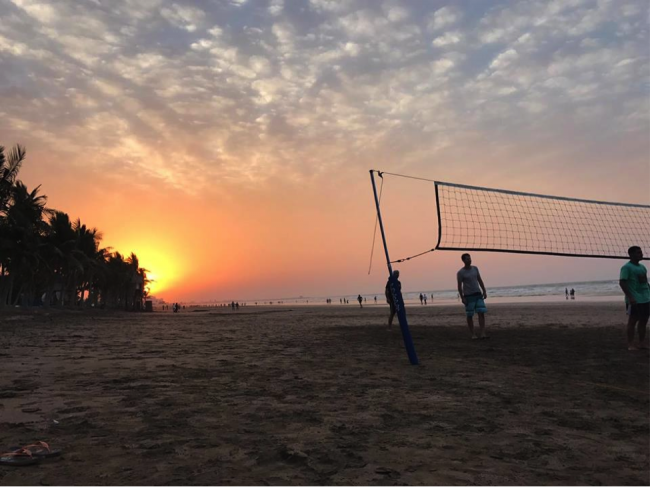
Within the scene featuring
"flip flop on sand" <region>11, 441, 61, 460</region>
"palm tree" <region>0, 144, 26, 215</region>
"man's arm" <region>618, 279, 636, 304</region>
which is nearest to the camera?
"flip flop on sand" <region>11, 441, 61, 460</region>

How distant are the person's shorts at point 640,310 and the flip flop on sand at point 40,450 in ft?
25.7

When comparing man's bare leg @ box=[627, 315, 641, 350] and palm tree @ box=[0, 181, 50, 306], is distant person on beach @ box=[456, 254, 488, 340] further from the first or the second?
palm tree @ box=[0, 181, 50, 306]

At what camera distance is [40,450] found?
2568mm

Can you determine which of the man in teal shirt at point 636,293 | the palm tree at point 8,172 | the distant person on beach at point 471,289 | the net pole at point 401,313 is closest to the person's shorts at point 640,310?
the man in teal shirt at point 636,293

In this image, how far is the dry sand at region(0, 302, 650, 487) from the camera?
2.36 m

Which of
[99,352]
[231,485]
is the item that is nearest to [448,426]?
[231,485]

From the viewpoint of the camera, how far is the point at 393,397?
4.13m

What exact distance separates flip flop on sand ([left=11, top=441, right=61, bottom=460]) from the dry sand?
0.32 ft

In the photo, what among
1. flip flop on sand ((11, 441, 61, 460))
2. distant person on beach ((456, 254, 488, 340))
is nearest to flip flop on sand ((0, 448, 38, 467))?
flip flop on sand ((11, 441, 61, 460))

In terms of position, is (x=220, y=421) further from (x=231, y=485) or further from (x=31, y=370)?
(x=31, y=370)

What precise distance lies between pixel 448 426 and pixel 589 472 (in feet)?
3.33

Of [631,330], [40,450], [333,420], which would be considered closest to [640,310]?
[631,330]

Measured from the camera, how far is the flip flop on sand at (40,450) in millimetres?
2515

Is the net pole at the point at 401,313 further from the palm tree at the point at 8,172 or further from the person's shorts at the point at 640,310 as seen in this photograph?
the palm tree at the point at 8,172
